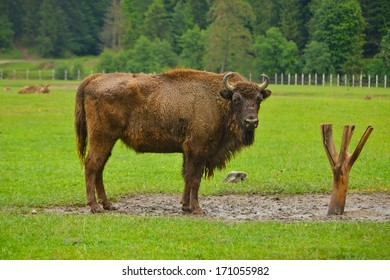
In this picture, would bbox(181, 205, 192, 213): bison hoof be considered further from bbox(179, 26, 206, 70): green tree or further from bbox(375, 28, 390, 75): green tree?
bbox(179, 26, 206, 70): green tree

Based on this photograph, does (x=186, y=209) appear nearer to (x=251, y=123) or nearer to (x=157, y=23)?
(x=251, y=123)

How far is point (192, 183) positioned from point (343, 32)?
39407 millimetres

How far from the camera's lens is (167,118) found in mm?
16734

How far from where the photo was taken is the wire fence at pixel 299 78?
2212 inches

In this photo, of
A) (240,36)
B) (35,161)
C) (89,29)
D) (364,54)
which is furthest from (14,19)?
(35,161)

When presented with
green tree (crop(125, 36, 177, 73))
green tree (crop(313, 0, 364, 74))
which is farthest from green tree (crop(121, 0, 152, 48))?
green tree (crop(313, 0, 364, 74))

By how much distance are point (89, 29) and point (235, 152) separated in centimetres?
9929

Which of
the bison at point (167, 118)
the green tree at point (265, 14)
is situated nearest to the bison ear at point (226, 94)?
the bison at point (167, 118)

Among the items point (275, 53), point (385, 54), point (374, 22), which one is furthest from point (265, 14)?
point (385, 54)

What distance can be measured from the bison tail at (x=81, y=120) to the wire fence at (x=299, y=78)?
39703 millimetres

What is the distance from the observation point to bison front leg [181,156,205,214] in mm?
16297

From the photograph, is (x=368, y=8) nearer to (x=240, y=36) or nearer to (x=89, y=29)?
(x=240, y=36)

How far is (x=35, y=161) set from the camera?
83.0ft

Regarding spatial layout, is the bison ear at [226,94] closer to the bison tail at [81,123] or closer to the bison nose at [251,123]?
the bison nose at [251,123]
